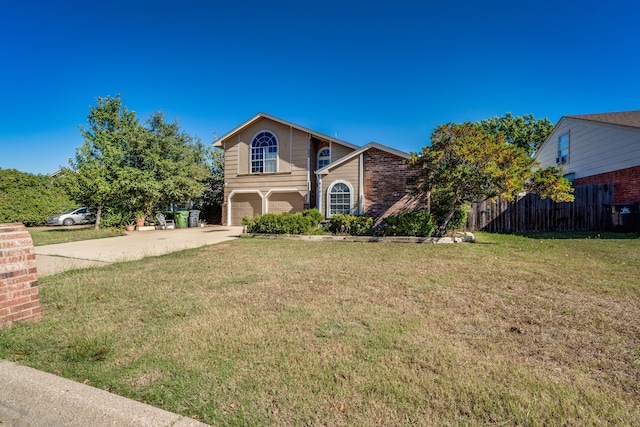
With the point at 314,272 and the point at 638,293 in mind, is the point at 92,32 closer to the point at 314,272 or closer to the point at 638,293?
the point at 314,272

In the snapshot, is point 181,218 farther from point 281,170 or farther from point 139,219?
point 281,170

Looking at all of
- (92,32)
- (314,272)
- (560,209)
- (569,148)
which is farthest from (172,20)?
(569,148)

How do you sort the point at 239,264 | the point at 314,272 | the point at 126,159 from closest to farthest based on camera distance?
the point at 314,272, the point at 239,264, the point at 126,159

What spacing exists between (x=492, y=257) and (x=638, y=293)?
2902 millimetres

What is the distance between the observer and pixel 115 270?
5.95m

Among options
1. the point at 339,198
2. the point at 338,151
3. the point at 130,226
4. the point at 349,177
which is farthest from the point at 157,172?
the point at 349,177

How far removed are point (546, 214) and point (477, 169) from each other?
20.4 feet

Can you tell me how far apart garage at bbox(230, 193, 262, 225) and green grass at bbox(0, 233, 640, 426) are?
12.4m

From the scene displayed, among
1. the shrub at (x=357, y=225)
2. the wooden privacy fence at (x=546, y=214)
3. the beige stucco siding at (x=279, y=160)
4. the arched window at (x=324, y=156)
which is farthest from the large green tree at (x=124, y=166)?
the wooden privacy fence at (x=546, y=214)

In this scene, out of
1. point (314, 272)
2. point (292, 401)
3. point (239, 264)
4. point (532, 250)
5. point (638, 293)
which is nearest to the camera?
point (292, 401)

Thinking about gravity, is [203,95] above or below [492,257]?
above

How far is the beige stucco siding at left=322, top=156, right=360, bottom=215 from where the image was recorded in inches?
503

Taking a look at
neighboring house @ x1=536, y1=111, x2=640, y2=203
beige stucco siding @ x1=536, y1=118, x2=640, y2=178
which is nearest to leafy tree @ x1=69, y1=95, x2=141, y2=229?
neighboring house @ x1=536, y1=111, x2=640, y2=203

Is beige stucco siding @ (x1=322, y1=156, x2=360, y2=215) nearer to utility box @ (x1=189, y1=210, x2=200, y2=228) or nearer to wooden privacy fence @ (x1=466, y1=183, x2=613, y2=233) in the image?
wooden privacy fence @ (x1=466, y1=183, x2=613, y2=233)
